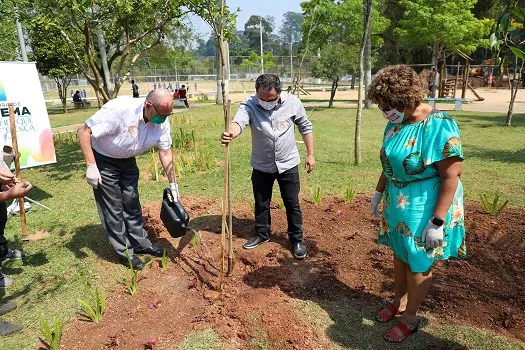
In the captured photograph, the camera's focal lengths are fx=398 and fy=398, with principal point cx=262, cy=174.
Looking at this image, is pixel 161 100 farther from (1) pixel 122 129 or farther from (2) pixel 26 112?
(2) pixel 26 112

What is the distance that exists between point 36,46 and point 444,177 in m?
A: 21.5

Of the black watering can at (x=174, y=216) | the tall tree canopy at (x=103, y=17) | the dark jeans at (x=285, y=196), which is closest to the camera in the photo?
the black watering can at (x=174, y=216)

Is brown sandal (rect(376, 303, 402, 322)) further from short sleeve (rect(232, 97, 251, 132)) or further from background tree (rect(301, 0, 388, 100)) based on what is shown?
background tree (rect(301, 0, 388, 100))

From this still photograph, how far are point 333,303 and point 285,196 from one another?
1.08 metres

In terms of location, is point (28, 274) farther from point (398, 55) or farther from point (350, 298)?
point (398, 55)

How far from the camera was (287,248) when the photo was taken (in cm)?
394

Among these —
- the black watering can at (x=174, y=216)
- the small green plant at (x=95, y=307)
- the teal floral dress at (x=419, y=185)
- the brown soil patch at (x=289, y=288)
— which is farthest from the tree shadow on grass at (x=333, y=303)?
the small green plant at (x=95, y=307)

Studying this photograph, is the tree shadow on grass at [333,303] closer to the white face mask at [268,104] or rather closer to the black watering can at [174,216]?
the black watering can at [174,216]

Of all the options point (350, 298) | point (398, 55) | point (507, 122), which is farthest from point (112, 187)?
point (398, 55)

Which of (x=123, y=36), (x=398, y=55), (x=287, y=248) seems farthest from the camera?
(x=398, y=55)

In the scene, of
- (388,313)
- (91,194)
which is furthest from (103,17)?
(388,313)

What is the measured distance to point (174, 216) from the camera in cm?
354

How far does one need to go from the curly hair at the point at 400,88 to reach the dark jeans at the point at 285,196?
4.93ft

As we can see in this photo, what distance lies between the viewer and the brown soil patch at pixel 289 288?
9.00ft
